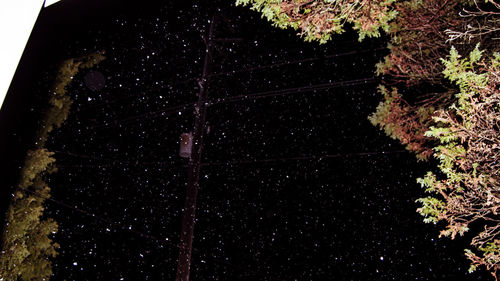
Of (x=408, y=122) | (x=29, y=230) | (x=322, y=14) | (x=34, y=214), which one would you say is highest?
(x=322, y=14)

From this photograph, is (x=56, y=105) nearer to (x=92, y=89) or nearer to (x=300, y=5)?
(x=92, y=89)

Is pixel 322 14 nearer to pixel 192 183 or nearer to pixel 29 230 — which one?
pixel 192 183

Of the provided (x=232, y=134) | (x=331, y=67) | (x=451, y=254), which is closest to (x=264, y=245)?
(x=232, y=134)

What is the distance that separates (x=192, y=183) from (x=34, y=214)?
3493 millimetres

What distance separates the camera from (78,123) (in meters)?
8.73

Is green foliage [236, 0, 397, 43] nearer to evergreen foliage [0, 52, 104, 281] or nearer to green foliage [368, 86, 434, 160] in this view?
green foliage [368, 86, 434, 160]

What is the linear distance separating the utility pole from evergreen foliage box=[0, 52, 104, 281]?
286 centimetres

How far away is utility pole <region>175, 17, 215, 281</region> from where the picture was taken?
4465 millimetres

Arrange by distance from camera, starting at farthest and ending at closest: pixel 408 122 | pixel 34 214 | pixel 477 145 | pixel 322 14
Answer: pixel 34 214
pixel 408 122
pixel 322 14
pixel 477 145

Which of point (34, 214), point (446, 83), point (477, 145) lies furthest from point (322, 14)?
point (34, 214)

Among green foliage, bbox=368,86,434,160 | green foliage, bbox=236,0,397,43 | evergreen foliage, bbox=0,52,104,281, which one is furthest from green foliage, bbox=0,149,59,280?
green foliage, bbox=368,86,434,160

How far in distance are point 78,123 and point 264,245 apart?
7668 millimetres

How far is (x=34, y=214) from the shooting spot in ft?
19.5

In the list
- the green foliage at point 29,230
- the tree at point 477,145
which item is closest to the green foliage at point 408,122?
the tree at point 477,145
